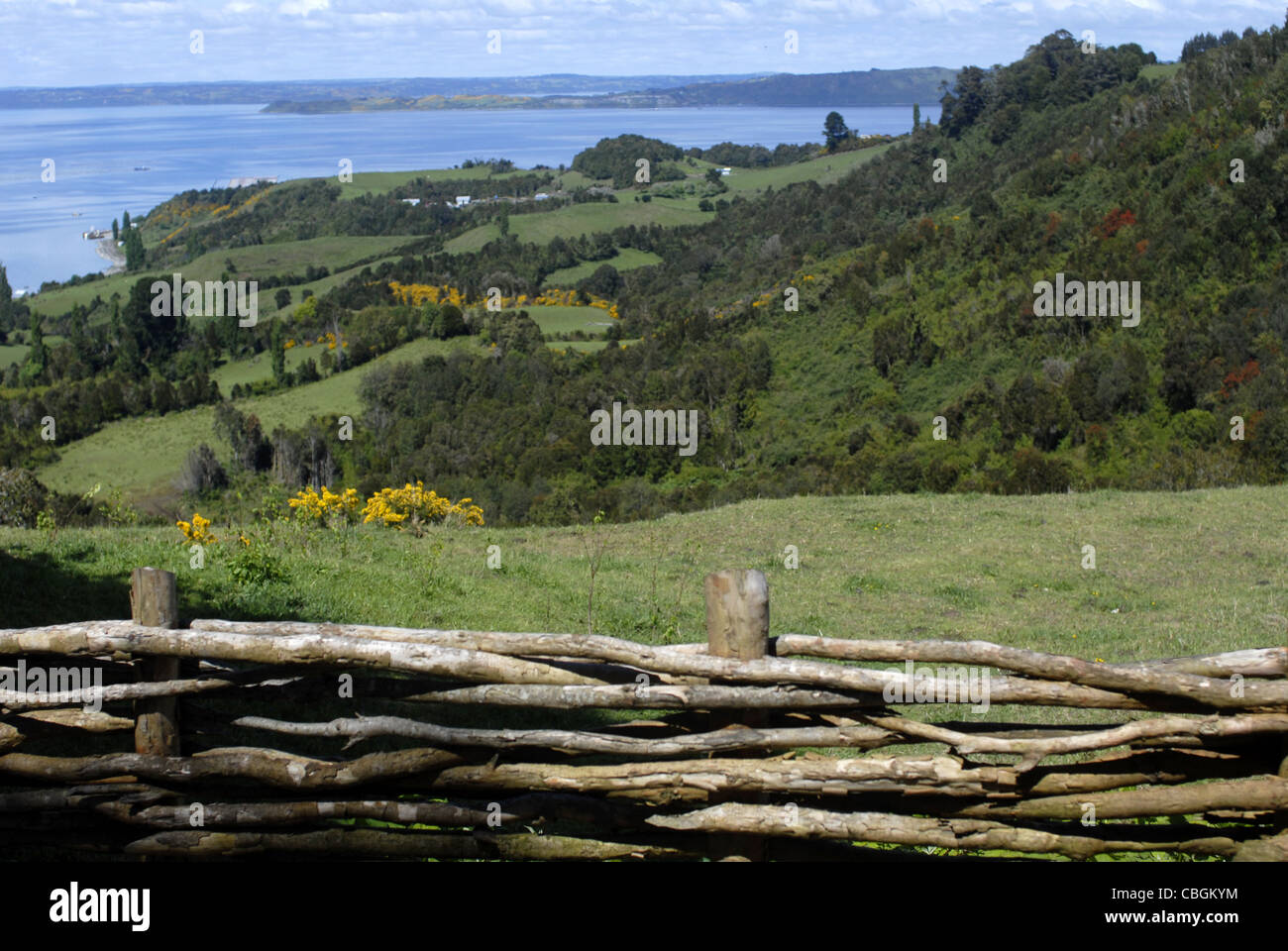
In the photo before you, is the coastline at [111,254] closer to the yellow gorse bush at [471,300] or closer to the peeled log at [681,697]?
the yellow gorse bush at [471,300]

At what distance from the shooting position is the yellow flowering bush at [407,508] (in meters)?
13.2

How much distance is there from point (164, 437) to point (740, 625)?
71618 millimetres

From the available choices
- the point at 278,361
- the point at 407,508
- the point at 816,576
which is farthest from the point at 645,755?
the point at 278,361

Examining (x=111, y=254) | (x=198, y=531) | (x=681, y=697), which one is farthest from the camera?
(x=111, y=254)

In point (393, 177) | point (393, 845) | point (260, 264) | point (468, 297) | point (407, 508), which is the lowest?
point (393, 845)

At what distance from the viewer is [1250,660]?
4.27 metres

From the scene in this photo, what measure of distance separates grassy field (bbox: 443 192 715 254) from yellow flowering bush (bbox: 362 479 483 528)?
373 ft

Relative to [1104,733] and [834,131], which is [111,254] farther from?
[1104,733]

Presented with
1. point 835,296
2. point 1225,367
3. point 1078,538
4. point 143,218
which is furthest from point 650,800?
point 143,218

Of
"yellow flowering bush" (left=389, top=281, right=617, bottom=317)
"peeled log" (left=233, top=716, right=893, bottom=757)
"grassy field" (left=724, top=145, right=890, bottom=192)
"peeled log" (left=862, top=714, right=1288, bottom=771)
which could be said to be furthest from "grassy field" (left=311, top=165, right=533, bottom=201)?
"peeled log" (left=862, top=714, right=1288, bottom=771)

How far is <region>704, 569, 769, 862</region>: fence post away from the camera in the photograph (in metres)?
4.09

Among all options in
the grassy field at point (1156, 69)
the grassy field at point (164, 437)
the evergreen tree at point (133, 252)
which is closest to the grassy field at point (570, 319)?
the grassy field at point (164, 437)

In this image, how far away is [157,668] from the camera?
14.1ft

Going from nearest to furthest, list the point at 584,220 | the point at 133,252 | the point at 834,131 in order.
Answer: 1. the point at 133,252
2. the point at 584,220
3. the point at 834,131
